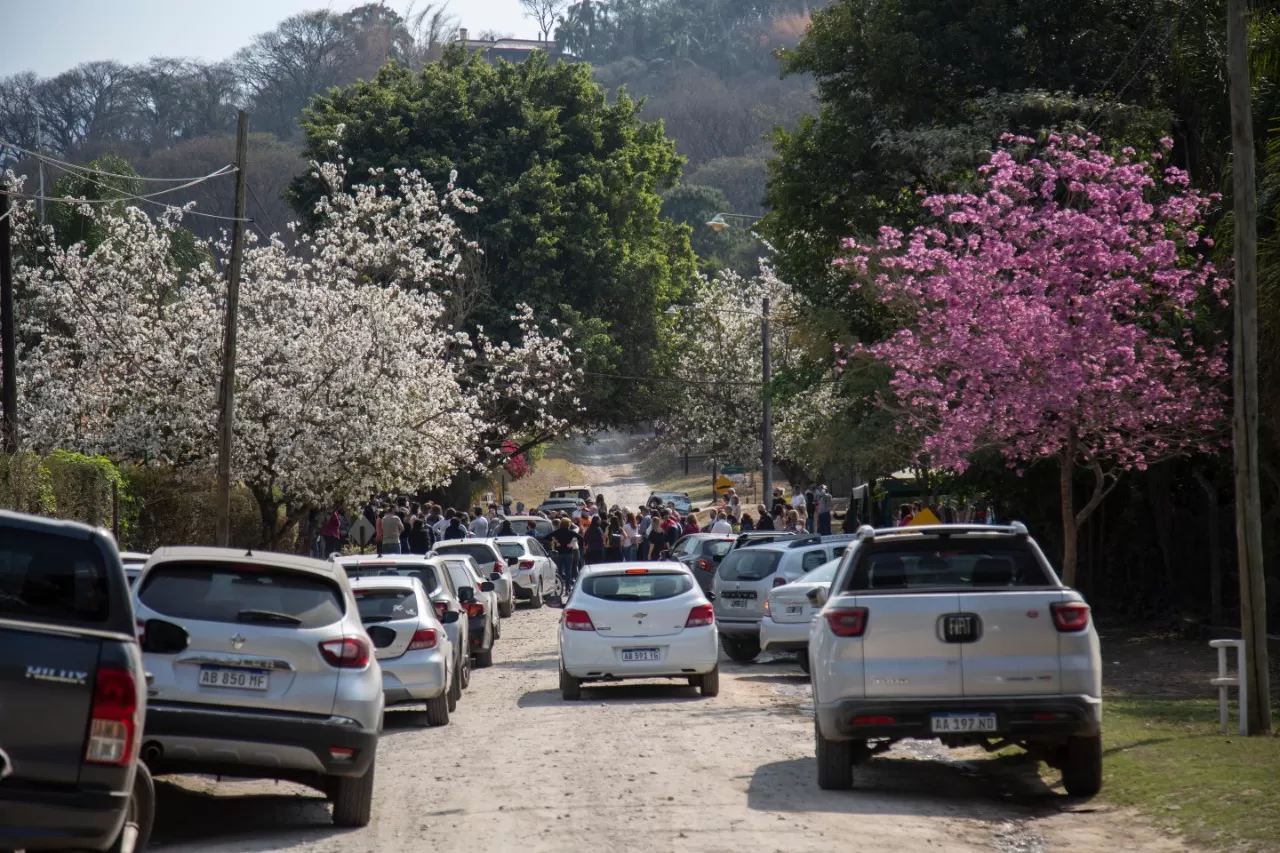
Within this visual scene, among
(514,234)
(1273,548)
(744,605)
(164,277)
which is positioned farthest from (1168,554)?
(514,234)

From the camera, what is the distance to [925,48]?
29.1m

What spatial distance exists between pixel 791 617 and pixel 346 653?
34.3 ft

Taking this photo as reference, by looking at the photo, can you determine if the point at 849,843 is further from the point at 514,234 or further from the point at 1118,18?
the point at 514,234

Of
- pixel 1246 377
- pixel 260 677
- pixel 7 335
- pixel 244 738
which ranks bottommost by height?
pixel 244 738

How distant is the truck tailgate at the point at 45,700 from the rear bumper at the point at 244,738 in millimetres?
3451

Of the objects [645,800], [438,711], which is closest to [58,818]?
[645,800]

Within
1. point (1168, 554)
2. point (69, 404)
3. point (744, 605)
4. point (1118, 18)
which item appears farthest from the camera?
point (69, 404)

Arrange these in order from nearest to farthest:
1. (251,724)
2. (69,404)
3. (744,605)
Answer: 1. (251,724)
2. (744,605)
3. (69,404)

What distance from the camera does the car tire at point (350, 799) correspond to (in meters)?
10.2

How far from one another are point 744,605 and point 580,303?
2845 centimetres

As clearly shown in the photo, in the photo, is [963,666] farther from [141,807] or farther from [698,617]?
[698,617]

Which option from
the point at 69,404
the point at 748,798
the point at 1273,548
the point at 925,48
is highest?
the point at 925,48

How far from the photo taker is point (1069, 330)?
20.3m

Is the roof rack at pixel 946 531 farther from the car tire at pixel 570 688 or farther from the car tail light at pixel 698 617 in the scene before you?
the car tire at pixel 570 688
